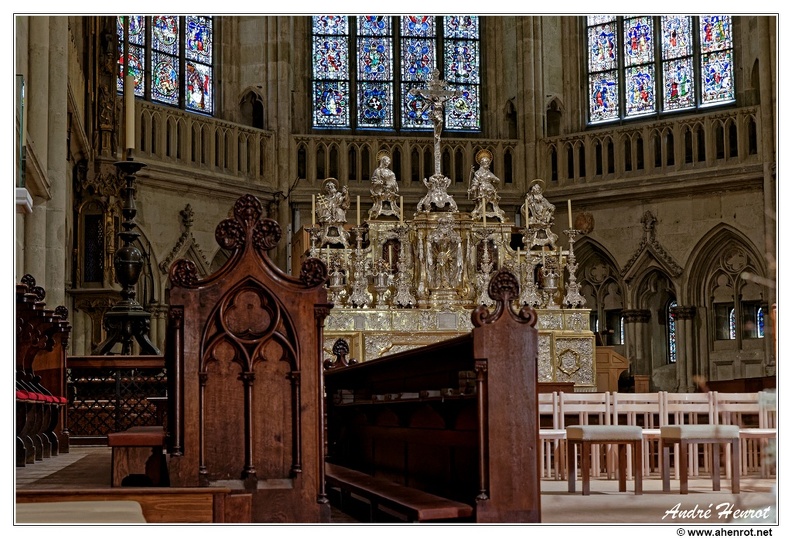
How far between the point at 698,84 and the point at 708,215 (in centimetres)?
227

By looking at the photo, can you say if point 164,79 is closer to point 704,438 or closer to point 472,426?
point 704,438

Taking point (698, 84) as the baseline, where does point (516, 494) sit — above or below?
below

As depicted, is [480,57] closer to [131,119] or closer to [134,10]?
[131,119]

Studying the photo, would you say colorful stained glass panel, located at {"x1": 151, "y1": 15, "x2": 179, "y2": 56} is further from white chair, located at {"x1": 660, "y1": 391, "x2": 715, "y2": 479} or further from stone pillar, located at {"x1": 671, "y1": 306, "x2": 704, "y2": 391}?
white chair, located at {"x1": 660, "y1": 391, "x2": 715, "y2": 479}

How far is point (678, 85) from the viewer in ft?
59.9

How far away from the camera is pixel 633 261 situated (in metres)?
17.6

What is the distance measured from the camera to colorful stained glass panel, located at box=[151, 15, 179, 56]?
58.5 ft

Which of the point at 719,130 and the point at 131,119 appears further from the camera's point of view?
the point at 719,130

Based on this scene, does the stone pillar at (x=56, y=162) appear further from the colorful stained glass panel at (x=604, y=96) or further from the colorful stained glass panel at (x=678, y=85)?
the colorful stained glass panel at (x=678, y=85)

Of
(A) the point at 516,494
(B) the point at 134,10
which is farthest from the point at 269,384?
(B) the point at 134,10

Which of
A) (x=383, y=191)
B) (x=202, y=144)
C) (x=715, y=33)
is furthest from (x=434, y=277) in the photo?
(x=715, y=33)

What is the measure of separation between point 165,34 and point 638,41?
776cm

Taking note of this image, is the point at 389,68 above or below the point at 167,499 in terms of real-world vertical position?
above

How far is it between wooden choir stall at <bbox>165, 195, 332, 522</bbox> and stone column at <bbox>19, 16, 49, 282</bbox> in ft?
19.4
